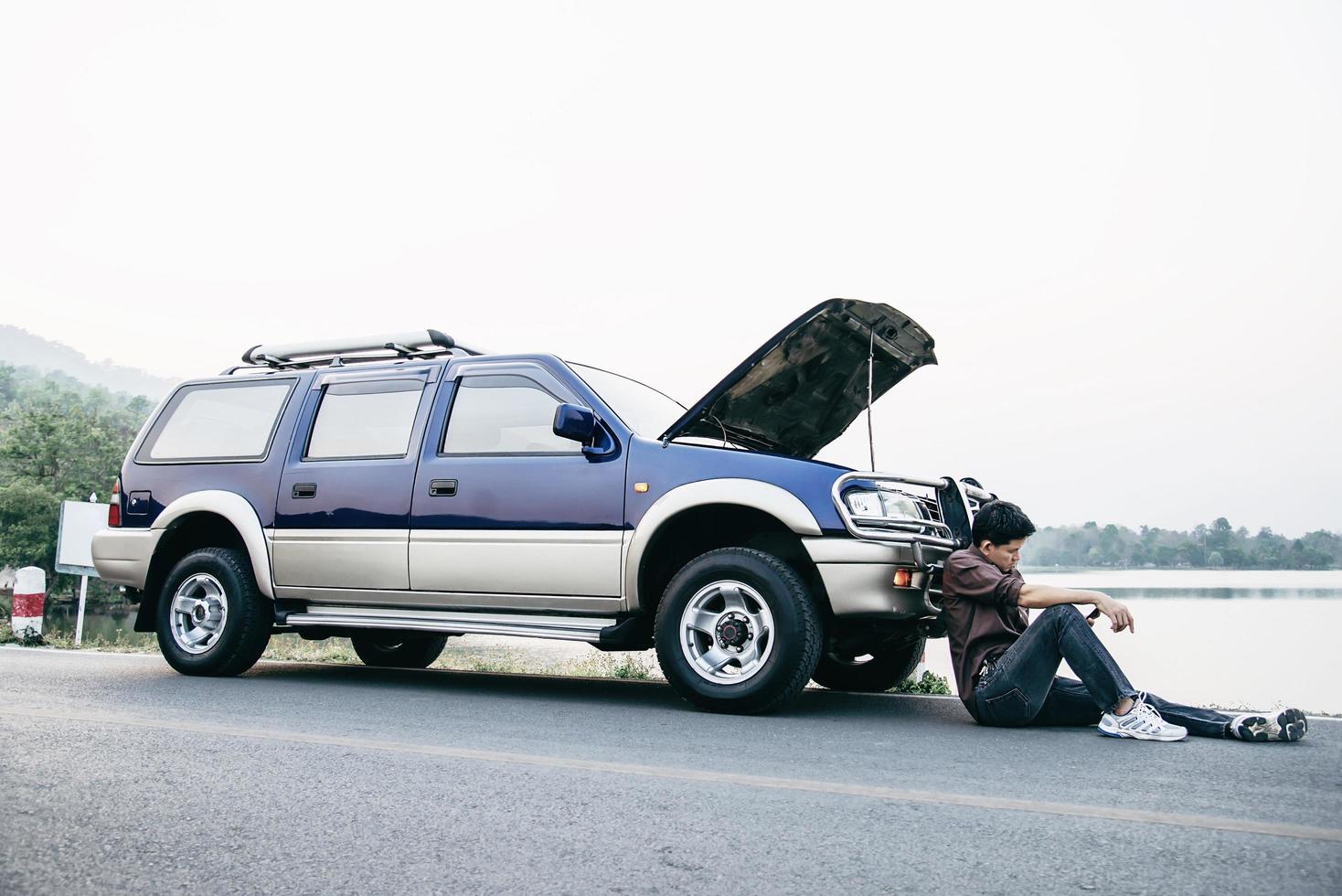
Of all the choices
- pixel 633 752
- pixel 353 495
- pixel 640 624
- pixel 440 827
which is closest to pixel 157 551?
pixel 353 495

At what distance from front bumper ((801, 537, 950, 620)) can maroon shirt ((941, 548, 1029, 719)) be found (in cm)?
20

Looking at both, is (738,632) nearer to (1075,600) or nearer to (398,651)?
(1075,600)

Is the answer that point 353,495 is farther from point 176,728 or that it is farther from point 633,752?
point 633,752

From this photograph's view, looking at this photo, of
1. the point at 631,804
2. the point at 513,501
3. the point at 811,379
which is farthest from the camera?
the point at 811,379

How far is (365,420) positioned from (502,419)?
1.16 meters

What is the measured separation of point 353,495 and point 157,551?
73.6 inches

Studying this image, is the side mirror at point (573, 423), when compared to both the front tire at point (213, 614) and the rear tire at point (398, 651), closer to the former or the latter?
the front tire at point (213, 614)

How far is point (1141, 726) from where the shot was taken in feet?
17.1

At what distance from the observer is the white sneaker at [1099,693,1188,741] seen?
516cm

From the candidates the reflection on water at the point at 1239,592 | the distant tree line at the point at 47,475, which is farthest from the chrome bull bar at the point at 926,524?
the reflection on water at the point at 1239,592

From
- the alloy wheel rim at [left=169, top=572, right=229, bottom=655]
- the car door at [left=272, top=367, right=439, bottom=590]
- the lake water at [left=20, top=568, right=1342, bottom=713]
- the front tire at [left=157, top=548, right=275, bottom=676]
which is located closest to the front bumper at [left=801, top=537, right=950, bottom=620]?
the car door at [left=272, top=367, right=439, bottom=590]

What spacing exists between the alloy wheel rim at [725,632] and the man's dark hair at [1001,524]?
1.22 meters

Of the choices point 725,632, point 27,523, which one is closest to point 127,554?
point 725,632

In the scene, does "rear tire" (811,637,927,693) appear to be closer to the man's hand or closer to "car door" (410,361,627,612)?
"car door" (410,361,627,612)
